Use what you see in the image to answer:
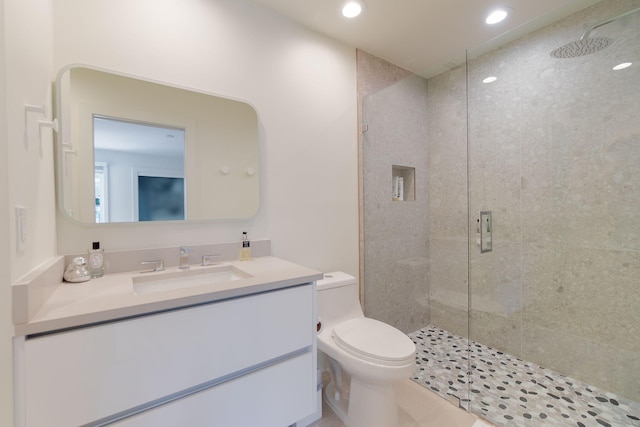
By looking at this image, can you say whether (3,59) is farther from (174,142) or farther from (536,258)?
(536,258)

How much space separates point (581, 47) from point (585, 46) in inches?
0.8

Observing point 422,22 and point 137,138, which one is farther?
point 422,22

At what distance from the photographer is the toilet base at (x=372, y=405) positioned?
1.39m

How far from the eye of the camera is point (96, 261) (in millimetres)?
1199

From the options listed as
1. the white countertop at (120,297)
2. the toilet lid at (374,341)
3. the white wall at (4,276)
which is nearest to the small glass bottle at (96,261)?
the white countertop at (120,297)

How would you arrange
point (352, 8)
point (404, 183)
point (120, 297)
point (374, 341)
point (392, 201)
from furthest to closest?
1. point (404, 183)
2. point (392, 201)
3. point (352, 8)
4. point (374, 341)
5. point (120, 297)

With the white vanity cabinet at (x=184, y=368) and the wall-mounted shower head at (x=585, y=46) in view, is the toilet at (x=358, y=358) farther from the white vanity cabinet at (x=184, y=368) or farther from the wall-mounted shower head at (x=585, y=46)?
the wall-mounted shower head at (x=585, y=46)

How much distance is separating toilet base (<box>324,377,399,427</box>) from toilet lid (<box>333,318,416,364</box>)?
19cm

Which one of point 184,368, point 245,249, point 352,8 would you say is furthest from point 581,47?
point 184,368

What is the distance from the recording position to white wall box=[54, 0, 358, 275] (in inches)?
49.9

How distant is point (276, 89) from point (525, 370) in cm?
257

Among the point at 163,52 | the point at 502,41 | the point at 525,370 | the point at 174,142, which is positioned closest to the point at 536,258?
the point at 525,370

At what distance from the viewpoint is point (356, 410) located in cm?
145

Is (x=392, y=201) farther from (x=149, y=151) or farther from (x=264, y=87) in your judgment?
(x=149, y=151)
